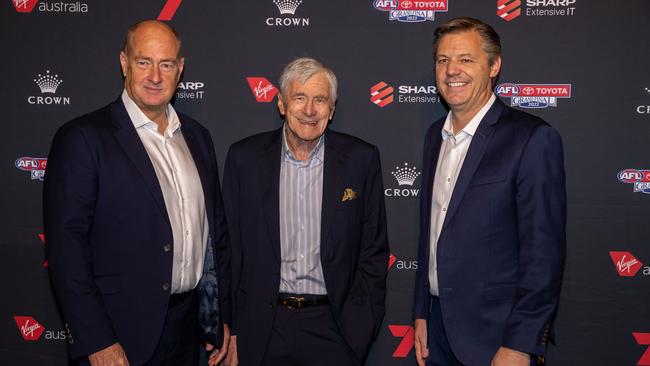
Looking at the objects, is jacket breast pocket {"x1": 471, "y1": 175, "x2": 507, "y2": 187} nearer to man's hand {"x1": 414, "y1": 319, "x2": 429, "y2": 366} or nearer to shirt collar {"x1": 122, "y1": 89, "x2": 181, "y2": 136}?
man's hand {"x1": 414, "y1": 319, "x2": 429, "y2": 366}

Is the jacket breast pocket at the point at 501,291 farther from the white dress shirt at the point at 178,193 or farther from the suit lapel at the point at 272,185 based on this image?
the white dress shirt at the point at 178,193

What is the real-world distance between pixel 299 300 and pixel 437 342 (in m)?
0.68

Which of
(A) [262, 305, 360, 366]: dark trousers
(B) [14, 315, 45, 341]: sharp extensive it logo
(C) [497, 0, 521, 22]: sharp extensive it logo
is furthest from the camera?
(B) [14, 315, 45, 341]: sharp extensive it logo

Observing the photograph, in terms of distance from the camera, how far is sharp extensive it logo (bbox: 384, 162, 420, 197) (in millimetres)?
3422

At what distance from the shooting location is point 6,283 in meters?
3.54

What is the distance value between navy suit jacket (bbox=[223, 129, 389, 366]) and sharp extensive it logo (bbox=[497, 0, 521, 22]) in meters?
1.26

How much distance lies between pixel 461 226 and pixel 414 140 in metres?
1.12

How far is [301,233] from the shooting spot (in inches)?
104

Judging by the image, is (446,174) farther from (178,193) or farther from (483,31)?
(178,193)

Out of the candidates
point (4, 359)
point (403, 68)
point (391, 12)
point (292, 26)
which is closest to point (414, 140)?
point (403, 68)

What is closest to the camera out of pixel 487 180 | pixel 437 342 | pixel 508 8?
pixel 487 180

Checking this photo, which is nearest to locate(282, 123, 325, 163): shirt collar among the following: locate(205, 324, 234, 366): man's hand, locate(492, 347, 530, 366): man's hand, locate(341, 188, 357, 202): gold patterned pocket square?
locate(341, 188, 357, 202): gold patterned pocket square

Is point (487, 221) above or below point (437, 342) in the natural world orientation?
above

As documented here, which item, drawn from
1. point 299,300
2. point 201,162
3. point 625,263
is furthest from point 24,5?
point 625,263
